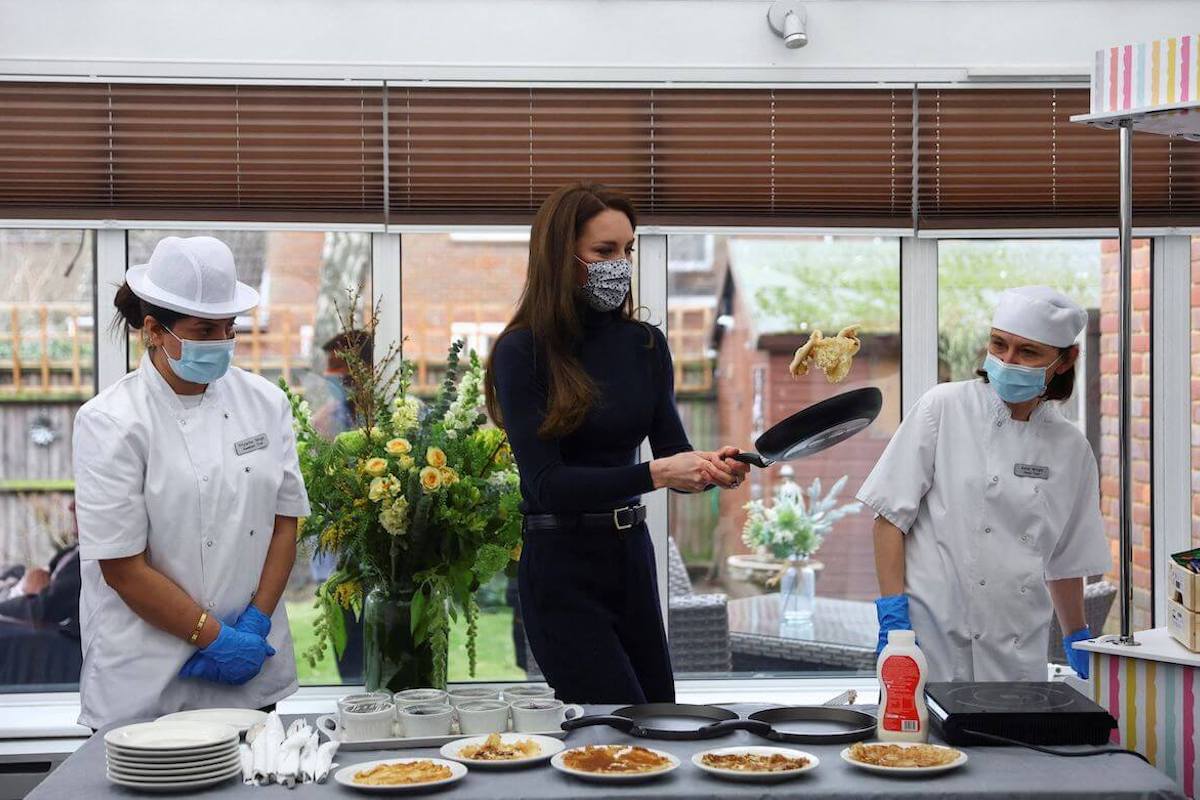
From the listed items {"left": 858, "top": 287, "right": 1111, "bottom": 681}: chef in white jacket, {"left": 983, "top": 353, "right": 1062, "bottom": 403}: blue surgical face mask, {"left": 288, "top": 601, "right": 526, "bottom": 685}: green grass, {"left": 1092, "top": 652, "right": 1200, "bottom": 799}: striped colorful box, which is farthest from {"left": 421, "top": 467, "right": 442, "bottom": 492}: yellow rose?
{"left": 288, "top": 601, "right": 526, "bottom": 685}: green grass

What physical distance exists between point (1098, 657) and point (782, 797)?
2.89ft

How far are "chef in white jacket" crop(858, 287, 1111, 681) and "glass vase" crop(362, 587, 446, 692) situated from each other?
38.7 inches

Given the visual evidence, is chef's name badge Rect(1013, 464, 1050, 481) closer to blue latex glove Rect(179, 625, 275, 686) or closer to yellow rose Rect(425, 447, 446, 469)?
yellow rose Rect(425, 447, 446, 469)

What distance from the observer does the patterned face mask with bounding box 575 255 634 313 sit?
2449 mm

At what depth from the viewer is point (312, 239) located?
3814mm

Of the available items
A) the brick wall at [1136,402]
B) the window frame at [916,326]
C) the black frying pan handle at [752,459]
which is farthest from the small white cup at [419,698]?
the brick wall at [1136,402]

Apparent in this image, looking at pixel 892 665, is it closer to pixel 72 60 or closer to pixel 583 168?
pixel 583 168

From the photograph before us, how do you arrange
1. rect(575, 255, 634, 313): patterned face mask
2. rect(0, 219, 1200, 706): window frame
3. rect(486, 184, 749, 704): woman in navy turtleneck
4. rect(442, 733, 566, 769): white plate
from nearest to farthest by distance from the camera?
rect(442, 733, 566, 769): white plate < rect(486, 184, 749, 704): woman in navy turtleneck < rect(575, 255, 634, 313): patterned face mask < rect(0, 219, 1200, 706): window frame

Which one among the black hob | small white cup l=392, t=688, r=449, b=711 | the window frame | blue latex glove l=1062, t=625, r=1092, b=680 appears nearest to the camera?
the black hob

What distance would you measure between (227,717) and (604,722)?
2.04 ft

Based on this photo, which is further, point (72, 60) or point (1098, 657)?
point (72, 60)

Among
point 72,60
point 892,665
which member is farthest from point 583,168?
point 892,665

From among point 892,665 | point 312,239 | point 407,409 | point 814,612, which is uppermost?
point 312,239

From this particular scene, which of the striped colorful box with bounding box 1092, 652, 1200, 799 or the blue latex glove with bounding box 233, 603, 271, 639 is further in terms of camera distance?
the blue latex glove with bounding box 233, 603, 271, 639
